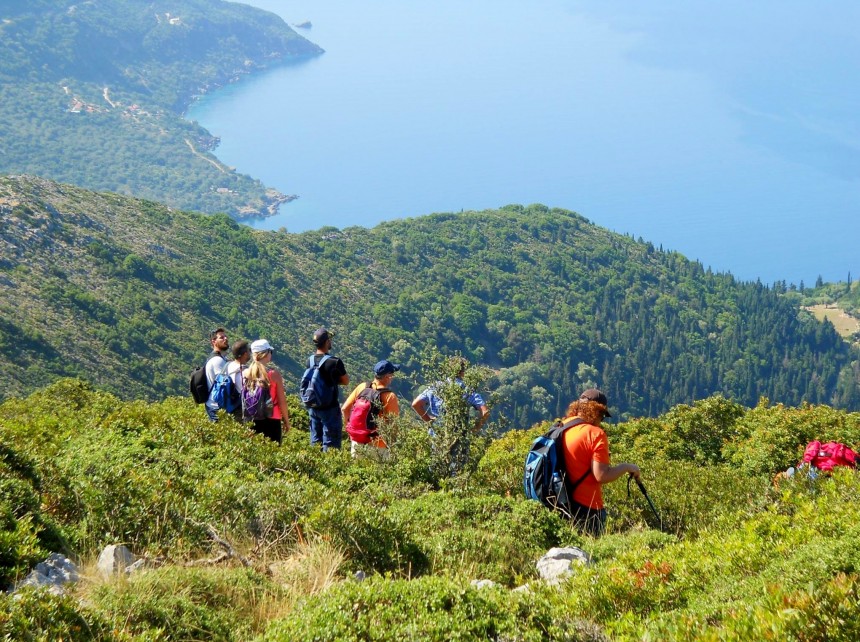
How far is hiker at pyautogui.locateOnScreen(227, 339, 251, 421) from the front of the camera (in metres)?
8.15

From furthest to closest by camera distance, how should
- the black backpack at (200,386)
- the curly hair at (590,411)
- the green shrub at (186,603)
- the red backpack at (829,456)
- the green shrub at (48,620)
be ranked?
the black backpack at (200,386)
the red backpack at (829,456)
the curly hair at (590,411)
the green shrub at (186,603)
the green shrub at (48,620)

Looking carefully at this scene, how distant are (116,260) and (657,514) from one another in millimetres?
72903

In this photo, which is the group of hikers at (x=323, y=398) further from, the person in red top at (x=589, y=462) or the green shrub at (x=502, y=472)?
the person in red top at (x=589, y=462)

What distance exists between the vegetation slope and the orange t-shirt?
0.31 m

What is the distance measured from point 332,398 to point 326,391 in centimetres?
14

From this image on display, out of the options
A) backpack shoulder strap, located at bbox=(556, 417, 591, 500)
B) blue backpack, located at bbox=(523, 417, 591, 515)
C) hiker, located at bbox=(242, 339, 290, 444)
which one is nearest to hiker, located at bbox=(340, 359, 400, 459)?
hiker, located at bbox=(242, 339, 290, 444)

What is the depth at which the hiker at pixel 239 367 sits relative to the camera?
8148 mm

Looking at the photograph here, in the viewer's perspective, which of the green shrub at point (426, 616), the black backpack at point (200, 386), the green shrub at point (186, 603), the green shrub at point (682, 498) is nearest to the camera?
the green shrub at point (426, 616)

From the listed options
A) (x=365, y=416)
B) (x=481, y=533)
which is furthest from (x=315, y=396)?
Result: (x=481, y=533)

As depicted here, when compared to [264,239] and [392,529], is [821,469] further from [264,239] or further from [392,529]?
[264,239]

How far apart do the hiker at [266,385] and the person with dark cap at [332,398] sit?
39 cm

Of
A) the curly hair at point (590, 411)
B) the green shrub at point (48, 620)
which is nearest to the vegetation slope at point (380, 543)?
the green shrub at point (48, 620)

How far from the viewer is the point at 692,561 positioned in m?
4.23

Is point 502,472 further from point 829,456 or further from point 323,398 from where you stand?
point 829,456
